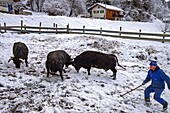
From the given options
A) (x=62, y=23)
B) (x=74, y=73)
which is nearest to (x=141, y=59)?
(x=74, y=73)

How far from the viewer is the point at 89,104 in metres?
5.51

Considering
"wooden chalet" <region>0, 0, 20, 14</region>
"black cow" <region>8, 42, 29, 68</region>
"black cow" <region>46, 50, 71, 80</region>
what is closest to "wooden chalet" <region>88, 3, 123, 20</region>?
"wooden chalet" <region>0, 0, 20, 14</region>

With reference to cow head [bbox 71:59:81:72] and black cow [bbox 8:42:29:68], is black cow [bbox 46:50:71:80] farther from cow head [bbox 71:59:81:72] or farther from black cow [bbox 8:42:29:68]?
black cow [bbox 8:42:29:68]

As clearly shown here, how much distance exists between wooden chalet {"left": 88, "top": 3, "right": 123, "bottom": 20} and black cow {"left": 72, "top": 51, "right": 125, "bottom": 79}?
129 feet

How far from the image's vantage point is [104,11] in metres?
46.0

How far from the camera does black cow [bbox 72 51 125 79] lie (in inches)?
315

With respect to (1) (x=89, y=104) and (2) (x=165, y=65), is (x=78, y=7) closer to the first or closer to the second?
(2) (x=165, y=65)

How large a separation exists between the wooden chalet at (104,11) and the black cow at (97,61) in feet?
129

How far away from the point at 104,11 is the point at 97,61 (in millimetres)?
39694

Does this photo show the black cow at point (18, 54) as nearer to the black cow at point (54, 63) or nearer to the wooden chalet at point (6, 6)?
the black cow at point (54, 63)

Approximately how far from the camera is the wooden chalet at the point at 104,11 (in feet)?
151

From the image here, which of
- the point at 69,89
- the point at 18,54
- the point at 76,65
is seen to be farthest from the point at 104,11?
the point at 69,89

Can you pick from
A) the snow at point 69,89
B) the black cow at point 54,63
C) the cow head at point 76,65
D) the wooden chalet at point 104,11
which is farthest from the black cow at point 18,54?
the wooden chalet at point 104,11

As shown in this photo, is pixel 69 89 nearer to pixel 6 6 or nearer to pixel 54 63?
pixel 54 63
